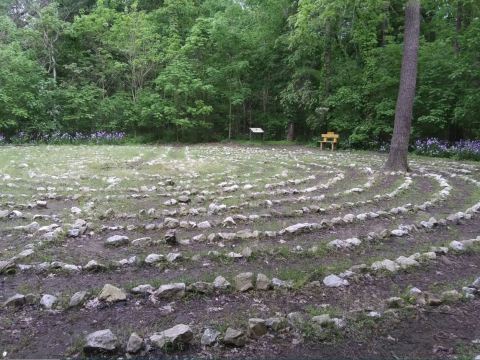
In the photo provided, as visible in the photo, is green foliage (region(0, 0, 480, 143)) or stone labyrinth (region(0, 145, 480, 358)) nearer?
stone labyrinth (region(0, 145, 480, 358))

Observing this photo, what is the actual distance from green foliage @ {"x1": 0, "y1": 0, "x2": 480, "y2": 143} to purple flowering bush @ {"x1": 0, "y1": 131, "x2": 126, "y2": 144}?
1.50 feet

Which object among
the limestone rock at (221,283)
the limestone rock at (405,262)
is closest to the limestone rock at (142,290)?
the limestone rock at (221,283)

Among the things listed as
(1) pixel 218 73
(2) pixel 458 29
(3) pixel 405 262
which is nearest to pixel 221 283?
(3) pixel 405 262

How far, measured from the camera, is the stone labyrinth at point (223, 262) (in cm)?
285

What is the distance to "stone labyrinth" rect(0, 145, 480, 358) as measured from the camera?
285cm

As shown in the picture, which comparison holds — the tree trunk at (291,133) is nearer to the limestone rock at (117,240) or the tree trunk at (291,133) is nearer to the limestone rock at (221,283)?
the limestone rock at (117,240)

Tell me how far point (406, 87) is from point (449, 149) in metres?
5.62

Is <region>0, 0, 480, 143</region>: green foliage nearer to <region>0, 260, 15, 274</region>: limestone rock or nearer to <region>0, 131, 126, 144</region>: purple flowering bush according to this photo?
<region>0, 131, 126, 144</region>: purple flowering bush

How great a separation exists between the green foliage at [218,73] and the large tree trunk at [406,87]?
5.94 metres

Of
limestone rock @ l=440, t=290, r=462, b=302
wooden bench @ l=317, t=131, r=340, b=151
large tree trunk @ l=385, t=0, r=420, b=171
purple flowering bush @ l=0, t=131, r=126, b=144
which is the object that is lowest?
purple flowering bush @ l=0, t=131, r=126, b=144

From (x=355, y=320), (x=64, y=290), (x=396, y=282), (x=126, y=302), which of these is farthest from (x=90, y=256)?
(x=396, y=282)

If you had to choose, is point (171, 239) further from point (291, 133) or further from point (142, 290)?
point (291, 133)

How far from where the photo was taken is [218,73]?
66.0ft

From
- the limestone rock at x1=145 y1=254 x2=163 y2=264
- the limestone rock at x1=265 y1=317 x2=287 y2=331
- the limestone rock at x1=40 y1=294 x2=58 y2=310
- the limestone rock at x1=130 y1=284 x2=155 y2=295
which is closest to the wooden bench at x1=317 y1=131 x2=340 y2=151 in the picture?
the limestone rock at x1=145 y1=254 x2=163 y2=264
